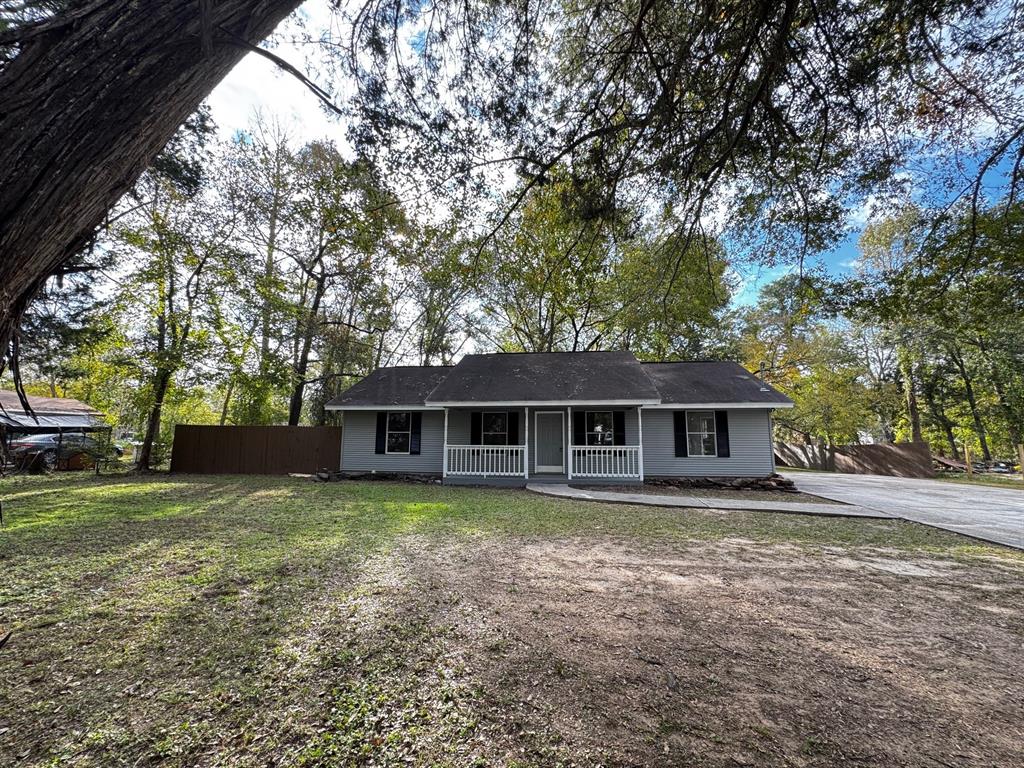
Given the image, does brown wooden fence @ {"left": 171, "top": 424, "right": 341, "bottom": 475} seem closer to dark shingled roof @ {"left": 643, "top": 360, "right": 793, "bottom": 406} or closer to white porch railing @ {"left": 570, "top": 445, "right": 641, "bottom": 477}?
white porch railing @ {"left": 570, "top": 445, "right": 641, "bottom": 477}

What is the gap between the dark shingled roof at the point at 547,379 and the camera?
1176 cm

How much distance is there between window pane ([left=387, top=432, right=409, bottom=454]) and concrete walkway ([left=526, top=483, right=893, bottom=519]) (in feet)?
16.9

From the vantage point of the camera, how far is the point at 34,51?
4.19 feet

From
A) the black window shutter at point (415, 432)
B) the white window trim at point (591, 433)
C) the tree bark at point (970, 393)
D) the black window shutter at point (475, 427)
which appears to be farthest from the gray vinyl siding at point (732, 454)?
the tree bark at point (970, 393)

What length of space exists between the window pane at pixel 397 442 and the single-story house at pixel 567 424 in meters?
0.03

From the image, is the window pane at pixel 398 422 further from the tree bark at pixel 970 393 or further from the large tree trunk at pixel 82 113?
the tree bark at pixel 970 393

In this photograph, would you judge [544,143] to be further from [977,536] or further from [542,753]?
[977,536]

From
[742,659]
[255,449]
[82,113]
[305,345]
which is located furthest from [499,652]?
[305,345]

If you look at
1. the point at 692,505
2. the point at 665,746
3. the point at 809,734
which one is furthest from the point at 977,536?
the point at 665,746

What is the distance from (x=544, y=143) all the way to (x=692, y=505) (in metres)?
7.11

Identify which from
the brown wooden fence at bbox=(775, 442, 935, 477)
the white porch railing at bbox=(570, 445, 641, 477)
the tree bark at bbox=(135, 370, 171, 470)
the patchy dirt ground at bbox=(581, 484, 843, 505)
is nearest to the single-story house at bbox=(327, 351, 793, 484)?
the white porch railing at bbox=(570, 445, 641, 477)

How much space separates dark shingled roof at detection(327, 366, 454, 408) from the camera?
43.5 feet

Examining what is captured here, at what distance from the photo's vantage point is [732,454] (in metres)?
12.0

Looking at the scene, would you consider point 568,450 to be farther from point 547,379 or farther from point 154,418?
point 154,418
